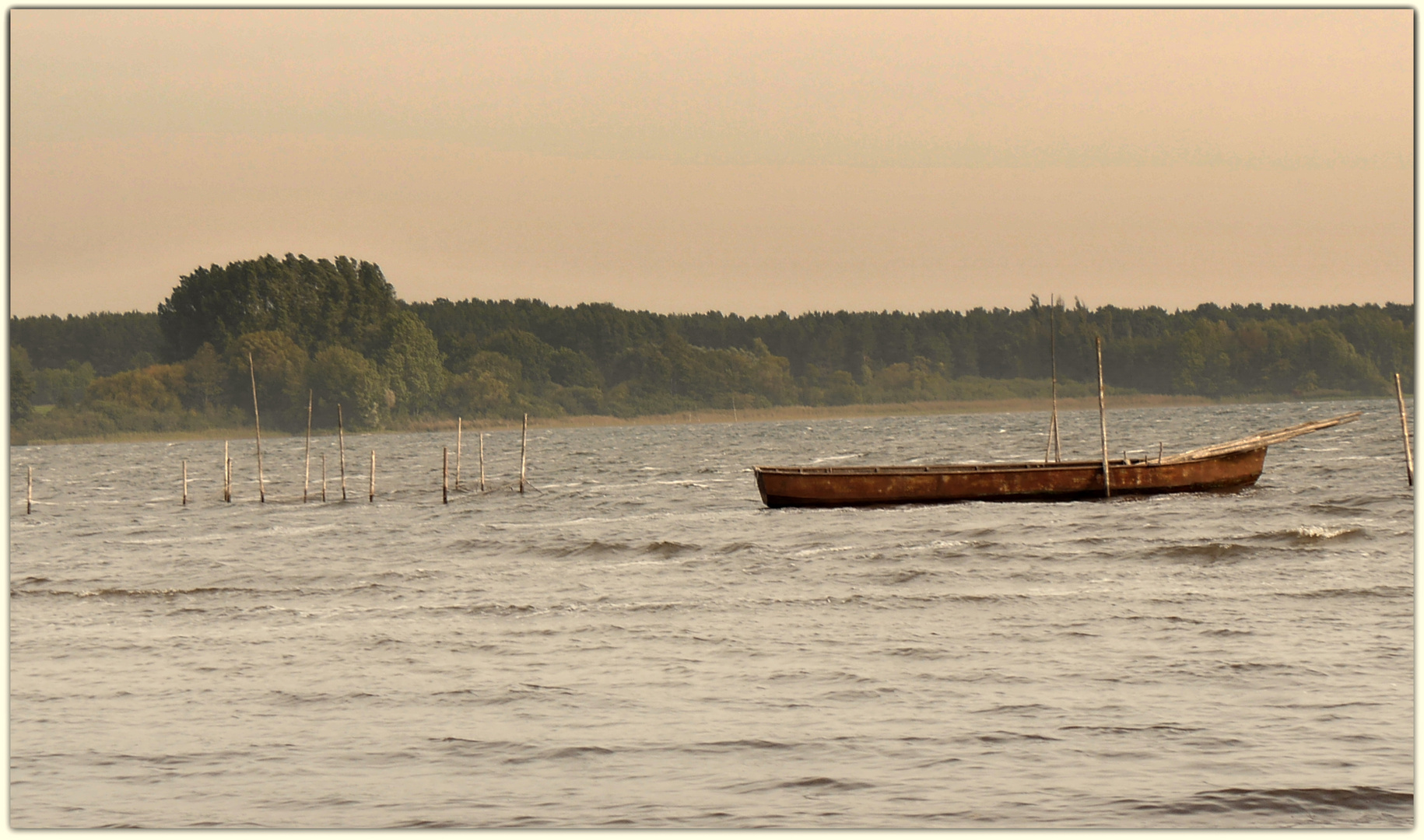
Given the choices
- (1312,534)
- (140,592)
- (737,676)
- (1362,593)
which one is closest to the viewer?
(737,676)

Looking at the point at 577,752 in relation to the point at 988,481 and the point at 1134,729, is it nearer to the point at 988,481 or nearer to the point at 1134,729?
the point at 1134,729

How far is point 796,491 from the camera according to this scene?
50.5 metres

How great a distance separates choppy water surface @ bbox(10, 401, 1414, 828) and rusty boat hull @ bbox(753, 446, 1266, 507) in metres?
4.86

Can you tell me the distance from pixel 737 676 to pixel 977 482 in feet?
102

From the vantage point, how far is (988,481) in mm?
49562

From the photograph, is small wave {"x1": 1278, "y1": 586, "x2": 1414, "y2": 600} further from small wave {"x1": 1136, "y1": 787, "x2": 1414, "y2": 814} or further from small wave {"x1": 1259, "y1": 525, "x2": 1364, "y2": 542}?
small wave {"x1": 1136, "y1": 787, "x2": 1414, "y2": 814}

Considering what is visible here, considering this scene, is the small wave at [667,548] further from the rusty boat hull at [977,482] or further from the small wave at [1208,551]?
the small wave at [1208,551]

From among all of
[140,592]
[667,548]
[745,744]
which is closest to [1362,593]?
A: [745,744]

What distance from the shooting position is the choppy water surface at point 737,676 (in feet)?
45.3

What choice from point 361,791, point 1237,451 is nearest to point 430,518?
point 1237,451

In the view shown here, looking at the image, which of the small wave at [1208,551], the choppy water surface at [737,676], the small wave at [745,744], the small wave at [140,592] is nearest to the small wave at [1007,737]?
the choppy water surface at [737,676]

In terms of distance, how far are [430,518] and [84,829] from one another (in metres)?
39.7

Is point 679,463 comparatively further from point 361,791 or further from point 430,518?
point 361,791

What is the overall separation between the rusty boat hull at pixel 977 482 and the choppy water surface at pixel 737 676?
4859 millimetres
